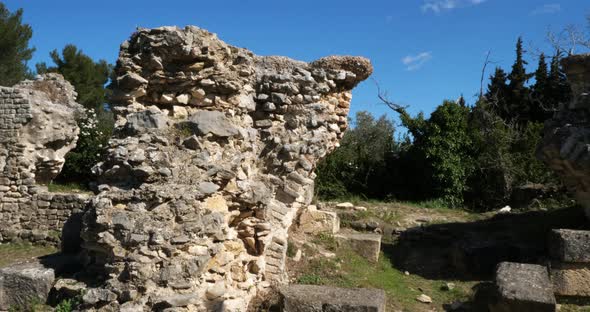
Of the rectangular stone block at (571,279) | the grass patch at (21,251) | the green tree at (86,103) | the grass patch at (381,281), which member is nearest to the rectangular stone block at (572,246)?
the rectangular stone block at (571,279)

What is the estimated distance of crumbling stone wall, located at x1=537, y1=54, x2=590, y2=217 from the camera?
7.53 metres

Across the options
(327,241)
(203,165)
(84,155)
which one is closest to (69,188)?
(84,155)

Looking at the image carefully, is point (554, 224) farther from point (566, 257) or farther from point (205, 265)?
point (205, 265)

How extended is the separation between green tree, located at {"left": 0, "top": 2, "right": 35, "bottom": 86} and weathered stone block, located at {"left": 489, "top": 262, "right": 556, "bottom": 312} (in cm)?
2625

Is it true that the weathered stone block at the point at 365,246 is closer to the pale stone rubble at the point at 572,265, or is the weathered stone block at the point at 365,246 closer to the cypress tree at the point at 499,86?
the pale stone rubble at the point at 572,265

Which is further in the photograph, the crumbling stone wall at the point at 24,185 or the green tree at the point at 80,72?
the green tree at the point at 80,72

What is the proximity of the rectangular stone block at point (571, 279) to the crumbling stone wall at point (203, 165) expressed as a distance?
3661mm

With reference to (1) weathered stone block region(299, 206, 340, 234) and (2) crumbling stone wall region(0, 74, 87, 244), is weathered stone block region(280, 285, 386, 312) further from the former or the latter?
(2) crumbling stone wall region(0, 74, 87, 244)

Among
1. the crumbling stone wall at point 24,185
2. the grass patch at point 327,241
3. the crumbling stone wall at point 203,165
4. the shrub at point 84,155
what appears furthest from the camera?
the shrub at point 84,155

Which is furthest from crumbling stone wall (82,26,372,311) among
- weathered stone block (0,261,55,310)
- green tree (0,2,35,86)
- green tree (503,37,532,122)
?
green tree (0,2,35,86)

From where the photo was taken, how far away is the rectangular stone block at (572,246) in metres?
6.59

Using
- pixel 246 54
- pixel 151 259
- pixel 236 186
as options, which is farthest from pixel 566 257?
pixel 151 259

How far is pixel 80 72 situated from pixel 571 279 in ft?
92.3

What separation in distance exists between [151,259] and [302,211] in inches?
178
